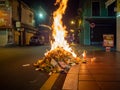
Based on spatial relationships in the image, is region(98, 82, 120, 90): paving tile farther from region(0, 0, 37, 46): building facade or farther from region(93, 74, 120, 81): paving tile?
region(0, 0, 37, 46): building facade

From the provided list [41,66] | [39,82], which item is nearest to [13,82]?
[39,82]

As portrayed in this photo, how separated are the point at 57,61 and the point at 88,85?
4.45 m

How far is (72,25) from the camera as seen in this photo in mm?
89562

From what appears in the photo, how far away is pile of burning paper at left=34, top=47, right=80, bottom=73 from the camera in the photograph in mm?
12660

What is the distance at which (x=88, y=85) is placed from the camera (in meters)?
8.76

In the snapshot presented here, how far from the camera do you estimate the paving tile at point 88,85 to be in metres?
8.31

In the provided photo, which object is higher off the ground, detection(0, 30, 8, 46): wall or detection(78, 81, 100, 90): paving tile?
detection(0, 30, 8, 46): wall

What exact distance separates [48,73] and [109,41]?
56.9ft

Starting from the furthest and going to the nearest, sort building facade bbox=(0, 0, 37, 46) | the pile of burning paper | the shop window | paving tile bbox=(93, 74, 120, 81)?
the shop window
building facade bbox=(0, 0, 37, 46)
the pile of burning paper
paving tile bbox=(93, 74, 120, 81)

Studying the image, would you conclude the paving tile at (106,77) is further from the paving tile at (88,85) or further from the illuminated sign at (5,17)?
the illuminated sign at (5,17)

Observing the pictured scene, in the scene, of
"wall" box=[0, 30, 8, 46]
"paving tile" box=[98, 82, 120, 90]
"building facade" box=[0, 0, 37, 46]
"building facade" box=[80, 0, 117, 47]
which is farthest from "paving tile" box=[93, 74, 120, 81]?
"building facade" box=[80, 0, 117, 47]

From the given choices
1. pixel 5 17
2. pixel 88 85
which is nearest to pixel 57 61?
pixel 88 85

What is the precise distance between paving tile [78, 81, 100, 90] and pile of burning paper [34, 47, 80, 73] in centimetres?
312

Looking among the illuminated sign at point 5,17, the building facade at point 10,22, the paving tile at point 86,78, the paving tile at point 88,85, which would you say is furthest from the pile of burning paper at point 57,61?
the illuminated sign at point 5,17
